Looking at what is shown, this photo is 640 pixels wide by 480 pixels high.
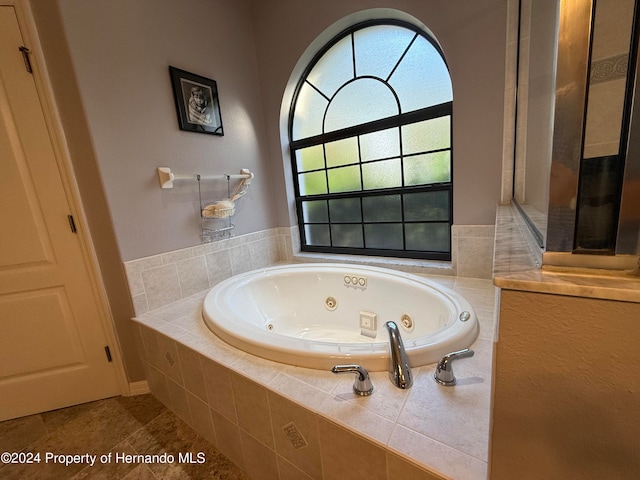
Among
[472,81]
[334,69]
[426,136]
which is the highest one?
[334,69]

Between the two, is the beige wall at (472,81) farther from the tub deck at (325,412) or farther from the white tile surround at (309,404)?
the tub deck at (325,412)

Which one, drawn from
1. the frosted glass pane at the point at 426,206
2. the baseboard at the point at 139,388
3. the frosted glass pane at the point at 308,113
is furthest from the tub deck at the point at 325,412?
the frosted glass pane at the point at 308,113

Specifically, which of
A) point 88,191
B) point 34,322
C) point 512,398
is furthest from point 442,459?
point 34,322

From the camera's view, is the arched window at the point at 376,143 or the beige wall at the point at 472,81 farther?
the arched window at the point at 376,143

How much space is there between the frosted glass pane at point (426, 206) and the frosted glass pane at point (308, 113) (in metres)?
1.01

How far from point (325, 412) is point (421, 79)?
6.45 ft

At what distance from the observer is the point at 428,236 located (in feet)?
5.98

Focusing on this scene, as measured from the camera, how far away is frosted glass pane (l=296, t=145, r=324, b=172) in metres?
2.22

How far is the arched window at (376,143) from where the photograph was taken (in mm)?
1674

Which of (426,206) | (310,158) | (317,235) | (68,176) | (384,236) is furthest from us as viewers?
(317,235)

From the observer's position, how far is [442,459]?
0.55 m

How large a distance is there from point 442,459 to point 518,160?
1404 millimetres

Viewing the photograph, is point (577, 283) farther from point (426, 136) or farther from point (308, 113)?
point (308, 113)

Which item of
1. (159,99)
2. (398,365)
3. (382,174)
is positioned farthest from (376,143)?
(398,365)
